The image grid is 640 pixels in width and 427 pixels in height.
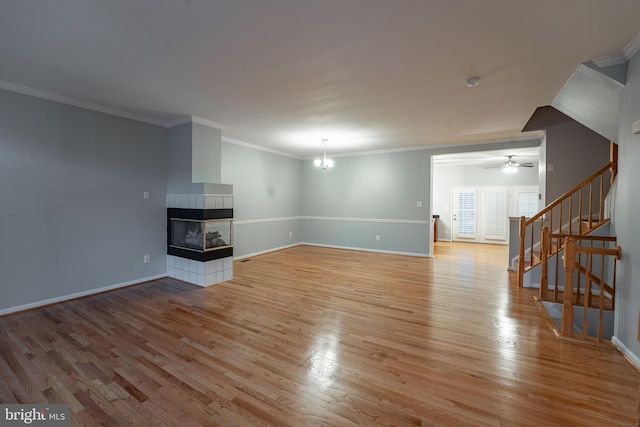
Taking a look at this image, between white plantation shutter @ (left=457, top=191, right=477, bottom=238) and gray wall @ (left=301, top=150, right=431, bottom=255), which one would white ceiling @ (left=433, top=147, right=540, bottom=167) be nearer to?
white plantation shutter @ (left=457, top=191, right=477, bottom=238)

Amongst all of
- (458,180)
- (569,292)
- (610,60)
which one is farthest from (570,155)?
(458,180)

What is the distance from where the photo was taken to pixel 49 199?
3.20 m

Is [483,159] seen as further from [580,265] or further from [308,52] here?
[308,52]

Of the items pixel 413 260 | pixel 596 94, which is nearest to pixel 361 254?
pixel 413 260

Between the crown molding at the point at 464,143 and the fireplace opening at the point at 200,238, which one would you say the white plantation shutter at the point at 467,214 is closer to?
the crown molding at the point at 464,143

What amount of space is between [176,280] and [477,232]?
851 cm

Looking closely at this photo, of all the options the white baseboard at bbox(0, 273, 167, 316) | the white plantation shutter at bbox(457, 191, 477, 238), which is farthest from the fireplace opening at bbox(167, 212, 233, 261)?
the white plantation shutter at bbox(457, 191, 477, 238)

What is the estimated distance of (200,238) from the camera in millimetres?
3957

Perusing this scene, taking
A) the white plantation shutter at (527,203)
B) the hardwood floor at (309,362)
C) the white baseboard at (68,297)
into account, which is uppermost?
the white plantation shutter at (527,203)

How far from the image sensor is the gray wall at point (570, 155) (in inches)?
164

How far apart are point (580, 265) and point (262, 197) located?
5.60 meters

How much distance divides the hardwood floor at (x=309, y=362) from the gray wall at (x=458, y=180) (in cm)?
532

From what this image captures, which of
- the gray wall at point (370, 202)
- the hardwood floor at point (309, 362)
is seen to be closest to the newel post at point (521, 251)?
the hardwood floor at point (309, 362)

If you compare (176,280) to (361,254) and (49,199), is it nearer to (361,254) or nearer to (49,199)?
(49,199)
